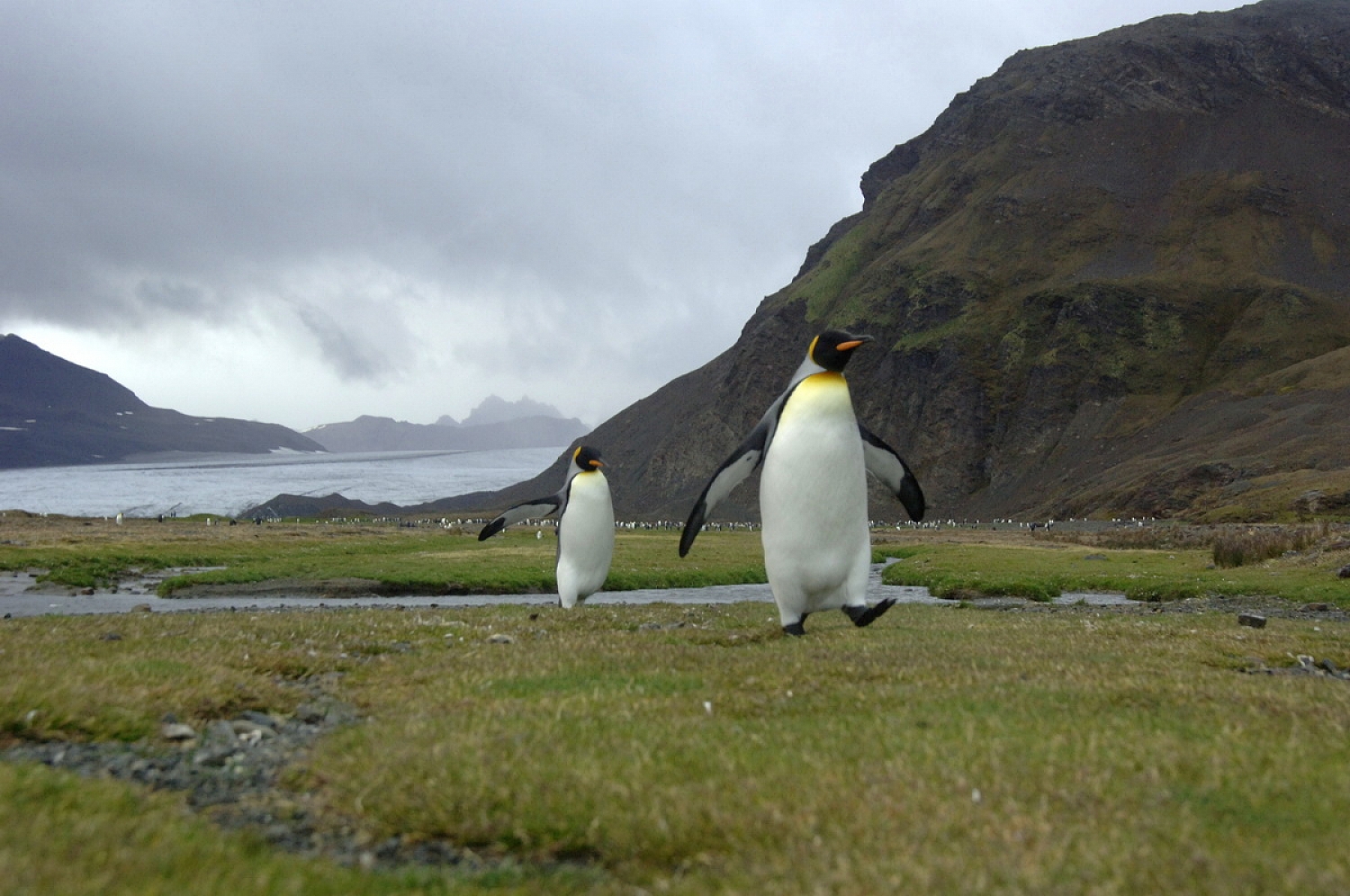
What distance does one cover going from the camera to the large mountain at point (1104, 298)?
10556 cm

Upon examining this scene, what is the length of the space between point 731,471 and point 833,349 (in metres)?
2.34

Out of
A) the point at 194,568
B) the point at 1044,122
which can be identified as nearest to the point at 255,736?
the point at 194,568

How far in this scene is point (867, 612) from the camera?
41.2ft

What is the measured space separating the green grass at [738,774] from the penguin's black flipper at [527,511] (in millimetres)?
11897

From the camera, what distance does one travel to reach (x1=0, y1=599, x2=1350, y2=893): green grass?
3.79m

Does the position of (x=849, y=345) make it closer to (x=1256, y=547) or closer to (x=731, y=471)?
(x=731, y=471)

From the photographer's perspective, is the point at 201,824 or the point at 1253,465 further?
the point at 1253,465

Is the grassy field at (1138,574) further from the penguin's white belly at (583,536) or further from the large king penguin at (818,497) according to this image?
the large king penguin at (818,497)

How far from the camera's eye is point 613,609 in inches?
731

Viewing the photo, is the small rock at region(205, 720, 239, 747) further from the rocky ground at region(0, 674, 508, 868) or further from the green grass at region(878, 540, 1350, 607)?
the green grass at region(878, 540, 1350, 607)

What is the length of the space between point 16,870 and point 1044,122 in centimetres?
19224

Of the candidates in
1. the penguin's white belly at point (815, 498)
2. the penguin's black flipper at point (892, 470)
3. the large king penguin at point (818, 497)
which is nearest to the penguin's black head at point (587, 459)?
the penguin's black flipper at point (892, 470)

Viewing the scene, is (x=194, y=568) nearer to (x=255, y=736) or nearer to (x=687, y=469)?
(x=255, y=736)

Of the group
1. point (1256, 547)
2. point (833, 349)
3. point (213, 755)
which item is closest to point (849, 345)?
point (833, 349)
